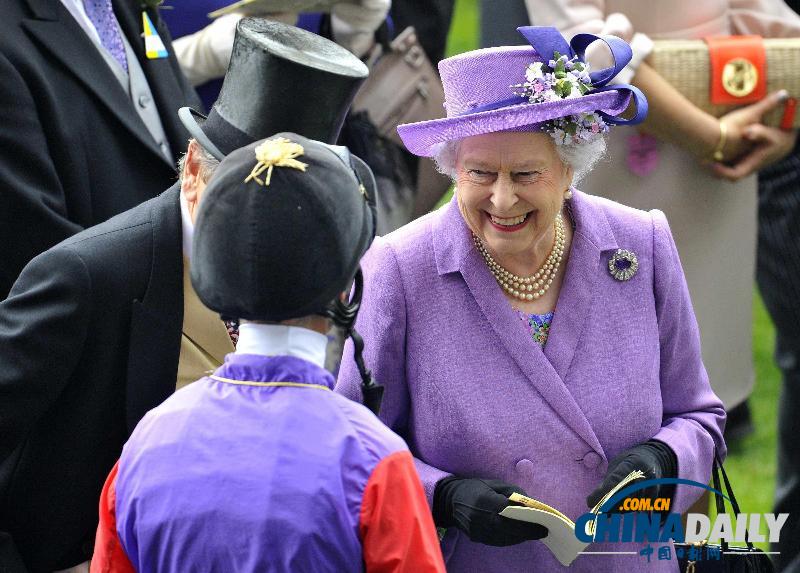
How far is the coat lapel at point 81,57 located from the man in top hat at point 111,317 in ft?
2.48

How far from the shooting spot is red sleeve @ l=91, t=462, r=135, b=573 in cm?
240

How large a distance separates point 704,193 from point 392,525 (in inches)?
107

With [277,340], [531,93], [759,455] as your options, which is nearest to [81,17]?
[531,93]

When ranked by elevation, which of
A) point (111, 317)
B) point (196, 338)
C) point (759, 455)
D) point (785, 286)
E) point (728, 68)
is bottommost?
point (759, 455)

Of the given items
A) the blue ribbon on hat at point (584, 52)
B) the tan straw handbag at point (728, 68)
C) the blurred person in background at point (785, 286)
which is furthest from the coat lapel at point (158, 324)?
the blurred person in background at point (785, 286)

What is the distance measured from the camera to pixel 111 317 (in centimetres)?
291

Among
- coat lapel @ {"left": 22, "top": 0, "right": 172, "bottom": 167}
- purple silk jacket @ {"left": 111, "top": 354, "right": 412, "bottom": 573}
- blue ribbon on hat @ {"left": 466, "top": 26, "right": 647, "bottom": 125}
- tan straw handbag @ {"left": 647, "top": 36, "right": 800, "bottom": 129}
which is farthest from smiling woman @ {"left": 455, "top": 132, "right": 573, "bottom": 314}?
tan straw handbag @ {"left": 647, "top": 36, "right": 800, "bottom": 129}

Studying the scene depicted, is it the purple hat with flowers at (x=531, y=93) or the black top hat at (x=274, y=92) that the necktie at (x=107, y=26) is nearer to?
the black top hat at (x=274, y=92)

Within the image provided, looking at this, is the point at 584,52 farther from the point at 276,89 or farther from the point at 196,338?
the point at 196,338

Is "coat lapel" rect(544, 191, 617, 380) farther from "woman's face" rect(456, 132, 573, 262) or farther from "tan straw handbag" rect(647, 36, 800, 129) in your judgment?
"tan straw handbag" rect(647, 36, 800, 129)

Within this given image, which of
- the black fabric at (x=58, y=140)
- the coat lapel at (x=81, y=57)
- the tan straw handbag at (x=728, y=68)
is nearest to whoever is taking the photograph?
the black fabric at (x=58, y=140)

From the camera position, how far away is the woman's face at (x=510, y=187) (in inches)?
122

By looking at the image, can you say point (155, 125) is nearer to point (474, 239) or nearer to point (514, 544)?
point (474, 239)

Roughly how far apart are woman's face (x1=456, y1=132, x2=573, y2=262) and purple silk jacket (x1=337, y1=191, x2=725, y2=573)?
0.24 ft
